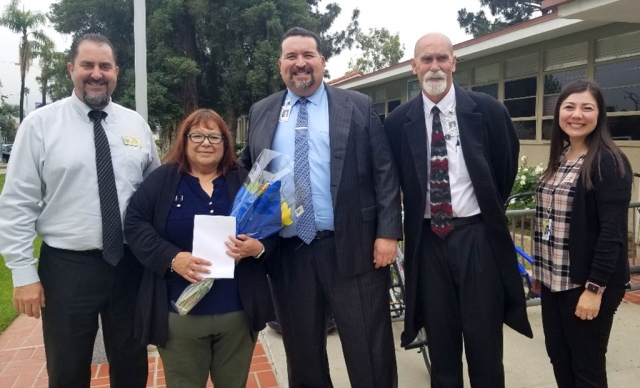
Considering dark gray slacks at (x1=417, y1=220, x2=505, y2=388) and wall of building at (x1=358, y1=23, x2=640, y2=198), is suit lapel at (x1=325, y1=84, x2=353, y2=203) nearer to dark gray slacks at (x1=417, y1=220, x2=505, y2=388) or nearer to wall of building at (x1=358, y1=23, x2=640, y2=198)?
dark gray slacks at (x1=417, y1=220, x2=505, y2=388)

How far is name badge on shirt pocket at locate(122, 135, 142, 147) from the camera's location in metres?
2.78

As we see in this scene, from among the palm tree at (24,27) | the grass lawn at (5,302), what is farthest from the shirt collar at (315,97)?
the palm tree at (24,27)

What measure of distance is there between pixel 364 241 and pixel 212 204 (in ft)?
2.63

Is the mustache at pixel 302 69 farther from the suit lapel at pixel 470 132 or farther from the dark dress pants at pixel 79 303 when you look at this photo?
the dark dress pants at pixel 79 303

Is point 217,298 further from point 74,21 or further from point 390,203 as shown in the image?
point 74,21

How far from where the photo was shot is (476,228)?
261 cm

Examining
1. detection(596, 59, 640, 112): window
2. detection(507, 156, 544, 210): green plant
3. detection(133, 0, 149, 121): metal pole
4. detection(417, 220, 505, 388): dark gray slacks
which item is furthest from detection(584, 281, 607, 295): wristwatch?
detection(596, 59, 640, 112): window

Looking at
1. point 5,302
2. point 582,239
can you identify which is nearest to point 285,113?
point 582,239

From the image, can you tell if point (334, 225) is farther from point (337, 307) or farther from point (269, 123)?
point (269, 123)

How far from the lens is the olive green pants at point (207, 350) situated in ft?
7.91

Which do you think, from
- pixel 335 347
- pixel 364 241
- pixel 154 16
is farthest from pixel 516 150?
pixel 154 16

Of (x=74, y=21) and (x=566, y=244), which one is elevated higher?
(x=74, y=21)

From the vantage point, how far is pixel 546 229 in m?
2.60

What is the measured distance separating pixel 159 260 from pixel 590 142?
2155 millimetres
